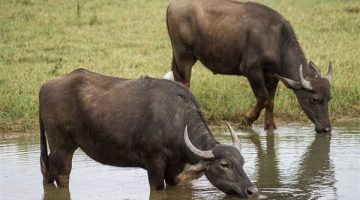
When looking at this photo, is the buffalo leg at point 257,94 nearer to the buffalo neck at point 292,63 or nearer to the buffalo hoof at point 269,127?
the buffalo hoof at point 269,127

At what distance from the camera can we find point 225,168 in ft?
22.6

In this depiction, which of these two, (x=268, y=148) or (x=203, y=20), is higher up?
(x=203, y=20)

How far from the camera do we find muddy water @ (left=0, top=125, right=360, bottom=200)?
759 centimetres

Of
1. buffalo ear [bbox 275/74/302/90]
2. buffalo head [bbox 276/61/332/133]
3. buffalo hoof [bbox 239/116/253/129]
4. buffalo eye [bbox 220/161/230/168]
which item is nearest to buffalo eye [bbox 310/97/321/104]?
buffalo head [bbox 276/61/332/133]

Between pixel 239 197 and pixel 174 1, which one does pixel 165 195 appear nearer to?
pixel 239 197

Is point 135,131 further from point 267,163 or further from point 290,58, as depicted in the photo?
point 290,58

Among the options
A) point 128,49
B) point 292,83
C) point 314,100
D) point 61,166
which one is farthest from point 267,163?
point 128,49

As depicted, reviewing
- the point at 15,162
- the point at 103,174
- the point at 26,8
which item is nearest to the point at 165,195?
the point at 103,174

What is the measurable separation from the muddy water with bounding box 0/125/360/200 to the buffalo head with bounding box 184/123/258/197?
40 cm

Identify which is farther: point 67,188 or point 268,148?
point 268,148

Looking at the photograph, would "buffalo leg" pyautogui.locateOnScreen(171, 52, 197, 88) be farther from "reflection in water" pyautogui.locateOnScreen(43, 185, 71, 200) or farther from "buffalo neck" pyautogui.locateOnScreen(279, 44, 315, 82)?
"reflection in water" pyautogui.locateOnScreen(43, 185, 71, 200)

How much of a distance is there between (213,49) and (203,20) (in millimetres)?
456

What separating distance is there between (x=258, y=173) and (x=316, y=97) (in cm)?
201

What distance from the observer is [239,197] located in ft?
22.7
